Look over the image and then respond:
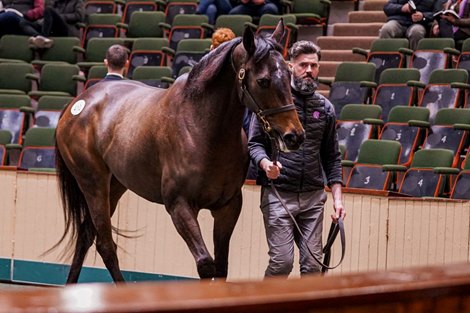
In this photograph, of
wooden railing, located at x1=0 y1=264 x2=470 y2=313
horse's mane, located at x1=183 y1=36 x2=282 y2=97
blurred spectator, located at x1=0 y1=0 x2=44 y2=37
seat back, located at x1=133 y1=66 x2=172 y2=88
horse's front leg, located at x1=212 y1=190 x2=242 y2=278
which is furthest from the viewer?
blurred spectator, located at x1=0 y1=0 x2=44 y2=37

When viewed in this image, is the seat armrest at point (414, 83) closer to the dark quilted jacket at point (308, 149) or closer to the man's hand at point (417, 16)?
the man's hand at point (417, 16)

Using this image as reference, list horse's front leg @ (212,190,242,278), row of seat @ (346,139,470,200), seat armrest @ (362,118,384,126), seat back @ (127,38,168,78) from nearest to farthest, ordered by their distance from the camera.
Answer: horse's front leg @ (212,190,242,278) < row of seat @ (346,139,470,200) < seat armrest @ (362,118,384,126) < seat back @ (127,38,168,78)

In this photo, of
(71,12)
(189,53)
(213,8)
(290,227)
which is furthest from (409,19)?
(290,227)

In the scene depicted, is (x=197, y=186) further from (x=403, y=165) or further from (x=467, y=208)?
(x=403, y=165)

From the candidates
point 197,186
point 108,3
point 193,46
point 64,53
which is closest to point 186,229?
point 197,186

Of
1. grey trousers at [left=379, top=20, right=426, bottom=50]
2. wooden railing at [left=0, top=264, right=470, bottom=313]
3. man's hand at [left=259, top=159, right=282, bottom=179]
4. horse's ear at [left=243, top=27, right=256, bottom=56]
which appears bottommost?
grey trousers at [left=379, top=20, right=426, bottom=50]

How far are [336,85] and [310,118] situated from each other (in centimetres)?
574

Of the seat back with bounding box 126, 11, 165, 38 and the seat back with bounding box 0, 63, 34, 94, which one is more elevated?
the seat back with bounding box 126, 11, 165, 38

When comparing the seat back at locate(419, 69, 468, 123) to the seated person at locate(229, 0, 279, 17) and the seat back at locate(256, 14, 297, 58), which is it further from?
the seated person at locate(229, 0, 279, 17)

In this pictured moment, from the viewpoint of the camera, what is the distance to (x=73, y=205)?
23.4 feet

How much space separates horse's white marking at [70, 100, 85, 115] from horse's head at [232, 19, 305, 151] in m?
1.85

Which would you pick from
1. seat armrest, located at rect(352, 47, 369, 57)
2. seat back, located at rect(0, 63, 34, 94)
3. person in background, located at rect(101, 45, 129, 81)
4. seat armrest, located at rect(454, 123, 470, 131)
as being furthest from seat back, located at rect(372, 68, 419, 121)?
seat back, located at rect(0, 63, 34, 94)

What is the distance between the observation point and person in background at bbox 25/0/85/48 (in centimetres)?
1373

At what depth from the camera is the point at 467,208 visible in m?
6.54
